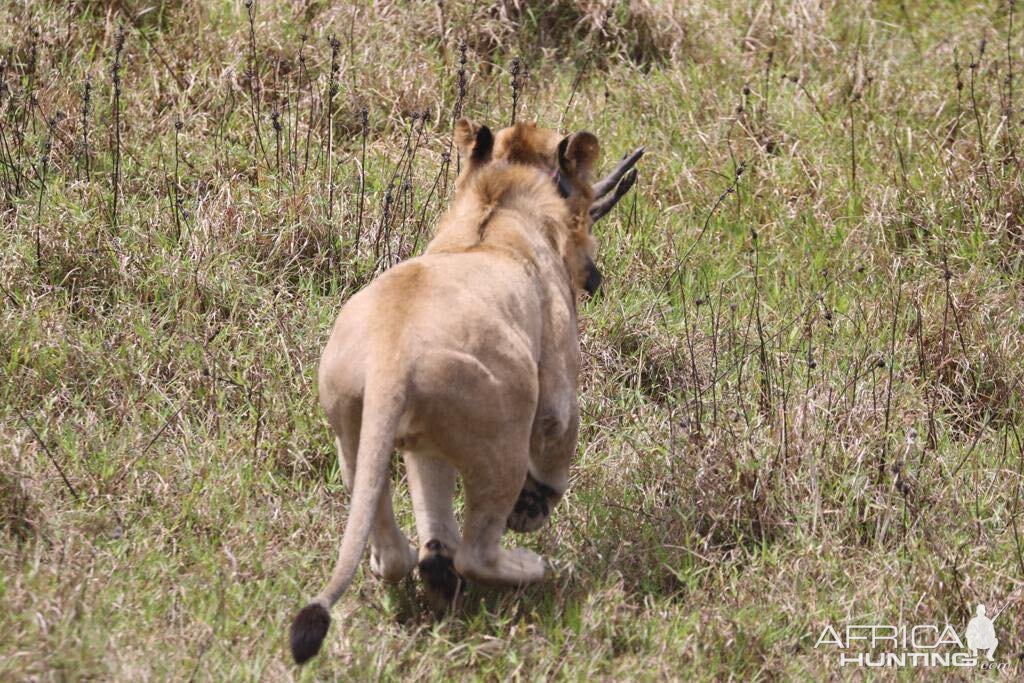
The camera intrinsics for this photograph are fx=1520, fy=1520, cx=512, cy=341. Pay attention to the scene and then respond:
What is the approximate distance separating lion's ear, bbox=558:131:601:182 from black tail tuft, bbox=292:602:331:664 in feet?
7.56

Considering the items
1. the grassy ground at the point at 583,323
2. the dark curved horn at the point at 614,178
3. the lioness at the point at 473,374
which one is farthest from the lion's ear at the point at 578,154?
the grassy ground at the point at 583,323

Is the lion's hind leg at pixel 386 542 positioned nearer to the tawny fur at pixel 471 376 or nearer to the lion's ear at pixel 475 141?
the tawny fur at pixel 471 376

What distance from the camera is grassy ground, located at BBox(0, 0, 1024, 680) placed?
191 inches

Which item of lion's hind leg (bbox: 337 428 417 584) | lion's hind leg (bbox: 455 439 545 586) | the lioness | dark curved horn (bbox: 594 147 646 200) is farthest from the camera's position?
dark curved horn (bbox: 594 147 646 200)

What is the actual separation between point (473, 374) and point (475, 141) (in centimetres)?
151

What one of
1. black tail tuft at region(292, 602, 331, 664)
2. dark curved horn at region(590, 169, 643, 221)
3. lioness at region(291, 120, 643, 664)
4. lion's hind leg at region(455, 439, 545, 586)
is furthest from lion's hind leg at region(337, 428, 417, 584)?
dark curved horn at region(590, 169, 643, 221)

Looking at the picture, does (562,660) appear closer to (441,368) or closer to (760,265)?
(441,368)

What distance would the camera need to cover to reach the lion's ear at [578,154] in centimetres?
563

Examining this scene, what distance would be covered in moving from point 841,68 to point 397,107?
2.64 m

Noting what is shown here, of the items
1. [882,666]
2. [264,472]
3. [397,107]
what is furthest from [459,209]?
[397,107]

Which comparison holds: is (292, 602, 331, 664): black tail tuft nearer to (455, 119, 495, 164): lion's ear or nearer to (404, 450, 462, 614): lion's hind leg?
(404, 450, 462, 614): lion's hind leg

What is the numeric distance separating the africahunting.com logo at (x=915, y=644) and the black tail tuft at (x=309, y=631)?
73.4 inches

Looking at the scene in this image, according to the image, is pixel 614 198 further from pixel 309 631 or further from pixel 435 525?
pixel 309 631

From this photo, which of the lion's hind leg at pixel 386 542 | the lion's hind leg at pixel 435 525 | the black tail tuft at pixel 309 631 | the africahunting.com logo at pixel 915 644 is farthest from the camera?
the africahunting.com logo at pixel 915 644
